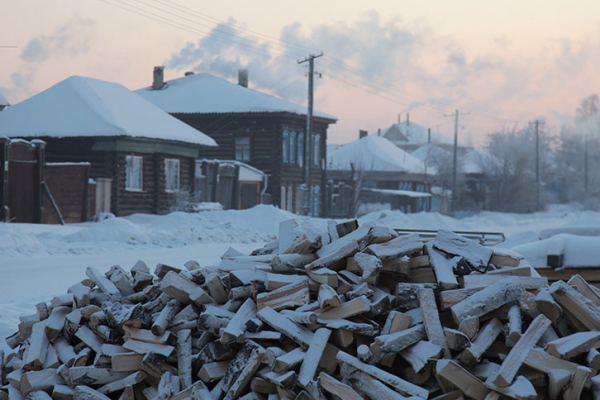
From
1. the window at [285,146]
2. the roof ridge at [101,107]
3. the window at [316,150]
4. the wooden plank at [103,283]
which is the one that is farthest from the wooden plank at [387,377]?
the window at [316,150]

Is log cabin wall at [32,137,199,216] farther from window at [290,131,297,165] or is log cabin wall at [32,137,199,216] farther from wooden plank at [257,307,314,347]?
wooden plank at [257,307,314,347]

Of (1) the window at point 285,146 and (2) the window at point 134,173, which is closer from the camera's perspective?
(2) the window at point 134,173

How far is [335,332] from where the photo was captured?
4.07 meters

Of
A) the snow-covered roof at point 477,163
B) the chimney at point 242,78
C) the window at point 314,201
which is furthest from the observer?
the snow-covered roof at point 477,163

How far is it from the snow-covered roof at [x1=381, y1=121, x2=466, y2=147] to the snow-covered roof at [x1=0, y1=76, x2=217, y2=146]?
64.4m

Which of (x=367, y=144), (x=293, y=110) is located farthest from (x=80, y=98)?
(x=367, y=144)

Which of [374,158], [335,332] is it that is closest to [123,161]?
[335,332]

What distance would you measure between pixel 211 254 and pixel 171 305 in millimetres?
10085

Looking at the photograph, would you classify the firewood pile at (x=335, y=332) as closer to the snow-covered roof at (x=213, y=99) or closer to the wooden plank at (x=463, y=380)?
the wooden plank at (x=463, y=380)

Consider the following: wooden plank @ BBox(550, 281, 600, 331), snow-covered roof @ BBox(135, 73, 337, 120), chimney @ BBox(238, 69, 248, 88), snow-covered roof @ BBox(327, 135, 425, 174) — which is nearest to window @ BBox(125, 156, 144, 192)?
snow-covered roof @ BBox(135, 73, 337, 120)

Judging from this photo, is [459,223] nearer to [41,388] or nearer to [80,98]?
[80,98]

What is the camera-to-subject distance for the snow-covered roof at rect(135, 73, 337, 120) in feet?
109

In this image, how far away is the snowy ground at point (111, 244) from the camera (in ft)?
31.3

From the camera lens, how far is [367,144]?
177ft
